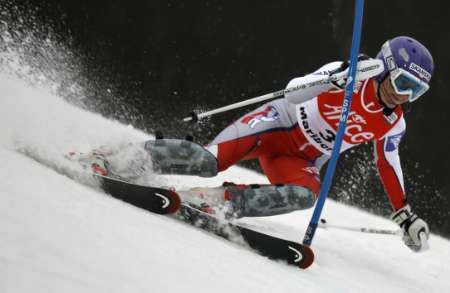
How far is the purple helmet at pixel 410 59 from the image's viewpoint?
417 cm

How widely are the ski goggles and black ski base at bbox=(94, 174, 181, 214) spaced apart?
161 cm

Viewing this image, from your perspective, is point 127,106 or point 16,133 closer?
point 16,133

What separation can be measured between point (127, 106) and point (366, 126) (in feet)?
11.2

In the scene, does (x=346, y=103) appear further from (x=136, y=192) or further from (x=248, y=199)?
(x=136, y=192)

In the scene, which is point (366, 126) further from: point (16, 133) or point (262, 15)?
point (262, 15)

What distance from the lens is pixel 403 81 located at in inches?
165

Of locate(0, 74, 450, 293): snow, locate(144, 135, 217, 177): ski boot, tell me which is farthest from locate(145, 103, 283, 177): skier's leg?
locate(0, 74, 450, 293): snow

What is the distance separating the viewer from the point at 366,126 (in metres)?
4.38

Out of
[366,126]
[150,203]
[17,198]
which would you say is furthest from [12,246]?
[366,126]

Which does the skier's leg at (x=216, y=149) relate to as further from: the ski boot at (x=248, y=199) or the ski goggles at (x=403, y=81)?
the ski goggles at (x=403, y=81)

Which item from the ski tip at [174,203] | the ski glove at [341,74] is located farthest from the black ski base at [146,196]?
the ski glove at [341,74]

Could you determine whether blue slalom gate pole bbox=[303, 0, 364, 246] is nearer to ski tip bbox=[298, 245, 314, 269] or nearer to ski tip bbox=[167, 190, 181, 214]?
ski tip bbox=[298, 245, 314, 269]

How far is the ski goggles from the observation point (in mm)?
4168

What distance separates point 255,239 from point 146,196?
660 mm
